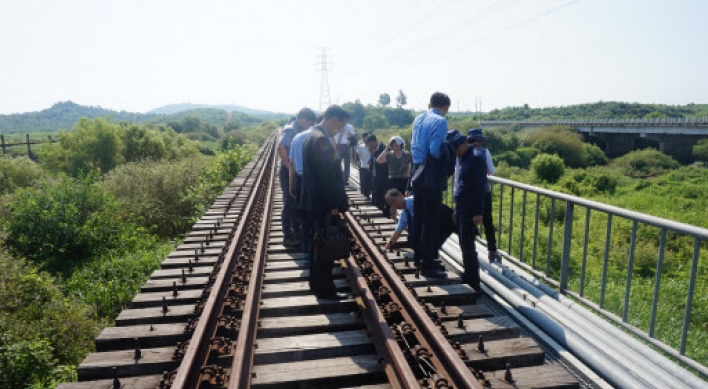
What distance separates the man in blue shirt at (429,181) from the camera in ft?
15.5

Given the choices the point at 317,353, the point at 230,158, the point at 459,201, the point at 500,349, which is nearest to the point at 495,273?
the point at 459,201

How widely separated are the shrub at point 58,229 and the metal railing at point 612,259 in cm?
889

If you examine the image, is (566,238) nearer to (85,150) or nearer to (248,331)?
(248,331)

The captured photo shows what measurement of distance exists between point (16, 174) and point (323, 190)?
24.7 metres

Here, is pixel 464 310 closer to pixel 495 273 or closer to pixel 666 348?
pixel 495 273

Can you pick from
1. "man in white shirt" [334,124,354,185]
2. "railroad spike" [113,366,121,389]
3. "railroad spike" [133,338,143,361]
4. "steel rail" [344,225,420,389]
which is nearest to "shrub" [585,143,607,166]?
"man in white shirt" [334,124,354,185]

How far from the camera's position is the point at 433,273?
490 cm

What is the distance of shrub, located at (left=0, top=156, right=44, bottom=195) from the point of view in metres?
21.9

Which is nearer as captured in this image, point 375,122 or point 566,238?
point 566,238

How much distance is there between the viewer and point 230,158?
18.5 m

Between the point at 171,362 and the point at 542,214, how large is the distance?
12937mm

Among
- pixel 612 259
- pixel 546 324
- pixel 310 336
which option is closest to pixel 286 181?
pixel 310 336

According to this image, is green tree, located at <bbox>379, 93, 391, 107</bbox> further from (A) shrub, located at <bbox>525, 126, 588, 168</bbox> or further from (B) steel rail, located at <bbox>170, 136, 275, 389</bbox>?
(B) steel rail, located at <bbox>170, 136, 275, 389</bbox>

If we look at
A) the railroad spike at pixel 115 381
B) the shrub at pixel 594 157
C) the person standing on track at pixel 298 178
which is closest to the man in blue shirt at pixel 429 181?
the person standing on track at pixel 298 178
